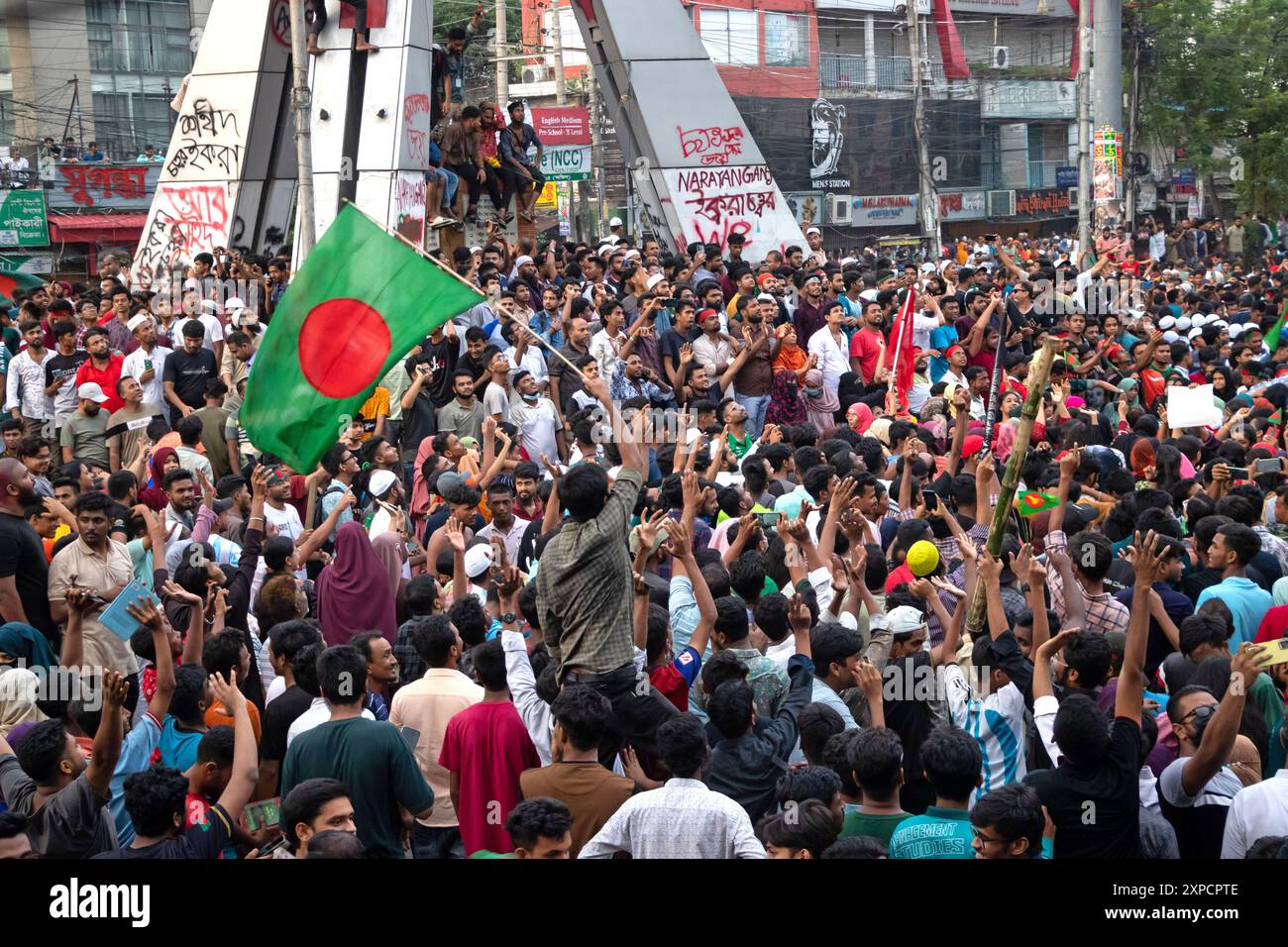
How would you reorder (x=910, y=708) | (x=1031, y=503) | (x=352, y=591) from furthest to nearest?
(x=1031, y=503) < (x=352, y=591) < (x=910, y=708)

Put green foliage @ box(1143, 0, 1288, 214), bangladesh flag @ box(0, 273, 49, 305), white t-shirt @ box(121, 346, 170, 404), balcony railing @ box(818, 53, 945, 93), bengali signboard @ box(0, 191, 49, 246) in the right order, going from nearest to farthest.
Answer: white t-shirt @ box(121, 346, 170, 404)
bangladesh flag @ box(0, 273, 49, 305)
bengali signboard @ box(0, 191, 49, 246)
green foliage @ box(1143, 0, 1288, 214)
balcony railing @ box(818, 53, 945, 93)

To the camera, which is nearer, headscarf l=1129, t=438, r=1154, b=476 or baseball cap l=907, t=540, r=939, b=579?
baseball cap l=907, t=540, r=939, b=579

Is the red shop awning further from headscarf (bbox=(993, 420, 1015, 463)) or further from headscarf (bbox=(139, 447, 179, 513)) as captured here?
headscarf (bbox=(993, 420, 1015, 463))

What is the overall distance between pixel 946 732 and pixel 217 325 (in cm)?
980

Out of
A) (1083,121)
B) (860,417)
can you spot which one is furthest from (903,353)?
(1083,121)

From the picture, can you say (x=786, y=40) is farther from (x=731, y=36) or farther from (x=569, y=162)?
(x=569, y=162)

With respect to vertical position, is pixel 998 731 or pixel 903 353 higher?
pixel 903 353

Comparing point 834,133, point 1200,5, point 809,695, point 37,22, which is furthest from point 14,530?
point 834,133

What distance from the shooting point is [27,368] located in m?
11.5

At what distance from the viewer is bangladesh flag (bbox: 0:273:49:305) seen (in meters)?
15.5

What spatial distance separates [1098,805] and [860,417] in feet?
22.4

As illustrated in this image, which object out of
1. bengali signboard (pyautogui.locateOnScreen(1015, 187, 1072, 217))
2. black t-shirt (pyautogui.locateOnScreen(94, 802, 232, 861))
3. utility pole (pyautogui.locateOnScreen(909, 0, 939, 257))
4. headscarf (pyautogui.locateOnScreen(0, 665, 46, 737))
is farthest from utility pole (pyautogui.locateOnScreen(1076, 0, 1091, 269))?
bengali signboard (pyautogui.locateOnScreen(1015, 187, 1072, 217))

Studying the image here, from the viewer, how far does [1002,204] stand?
166 feet

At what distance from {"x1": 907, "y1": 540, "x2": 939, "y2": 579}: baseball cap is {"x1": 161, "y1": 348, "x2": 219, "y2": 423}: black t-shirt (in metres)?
6.60
